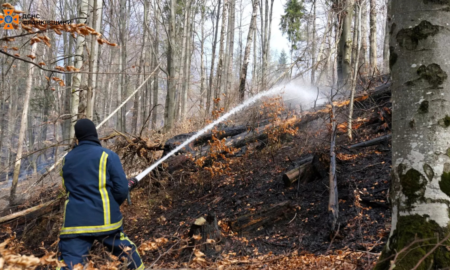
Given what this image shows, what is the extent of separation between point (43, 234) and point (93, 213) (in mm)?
4322

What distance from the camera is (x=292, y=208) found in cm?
567

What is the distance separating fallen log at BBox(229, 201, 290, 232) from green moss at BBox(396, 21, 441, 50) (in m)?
3.76

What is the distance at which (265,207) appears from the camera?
5.86m

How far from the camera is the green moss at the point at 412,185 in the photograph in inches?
91.1

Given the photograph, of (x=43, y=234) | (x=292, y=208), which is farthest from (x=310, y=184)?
(x=43, y=234)

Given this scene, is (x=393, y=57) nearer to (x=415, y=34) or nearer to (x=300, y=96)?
(x=415, y=34)

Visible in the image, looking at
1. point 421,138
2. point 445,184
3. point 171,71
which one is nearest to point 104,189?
point 421,138

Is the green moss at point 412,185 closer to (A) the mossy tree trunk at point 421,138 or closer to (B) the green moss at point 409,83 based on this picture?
(A) the mossy tree trunk at point 421,138

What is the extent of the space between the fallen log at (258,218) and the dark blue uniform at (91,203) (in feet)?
8.32

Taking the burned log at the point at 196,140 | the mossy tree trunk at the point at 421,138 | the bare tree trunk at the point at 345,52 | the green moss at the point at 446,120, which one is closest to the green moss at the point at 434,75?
the mossy tree trunk at the point at 421,138

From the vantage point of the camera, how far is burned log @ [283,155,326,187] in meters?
6.22

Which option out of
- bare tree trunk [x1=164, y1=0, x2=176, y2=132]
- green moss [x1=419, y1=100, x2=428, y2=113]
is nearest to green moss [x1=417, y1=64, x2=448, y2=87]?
green moss [x1=419, y1=100, x2=428, y2=113]

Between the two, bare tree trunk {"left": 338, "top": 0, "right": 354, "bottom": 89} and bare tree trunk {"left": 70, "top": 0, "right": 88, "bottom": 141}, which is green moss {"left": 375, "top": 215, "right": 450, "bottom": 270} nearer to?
bare tree trunk {"left": 70, "top": 0, "right": 88, "bottom": 141}

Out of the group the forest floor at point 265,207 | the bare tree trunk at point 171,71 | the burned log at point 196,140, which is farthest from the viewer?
the bare tree trunk at point 171,71
